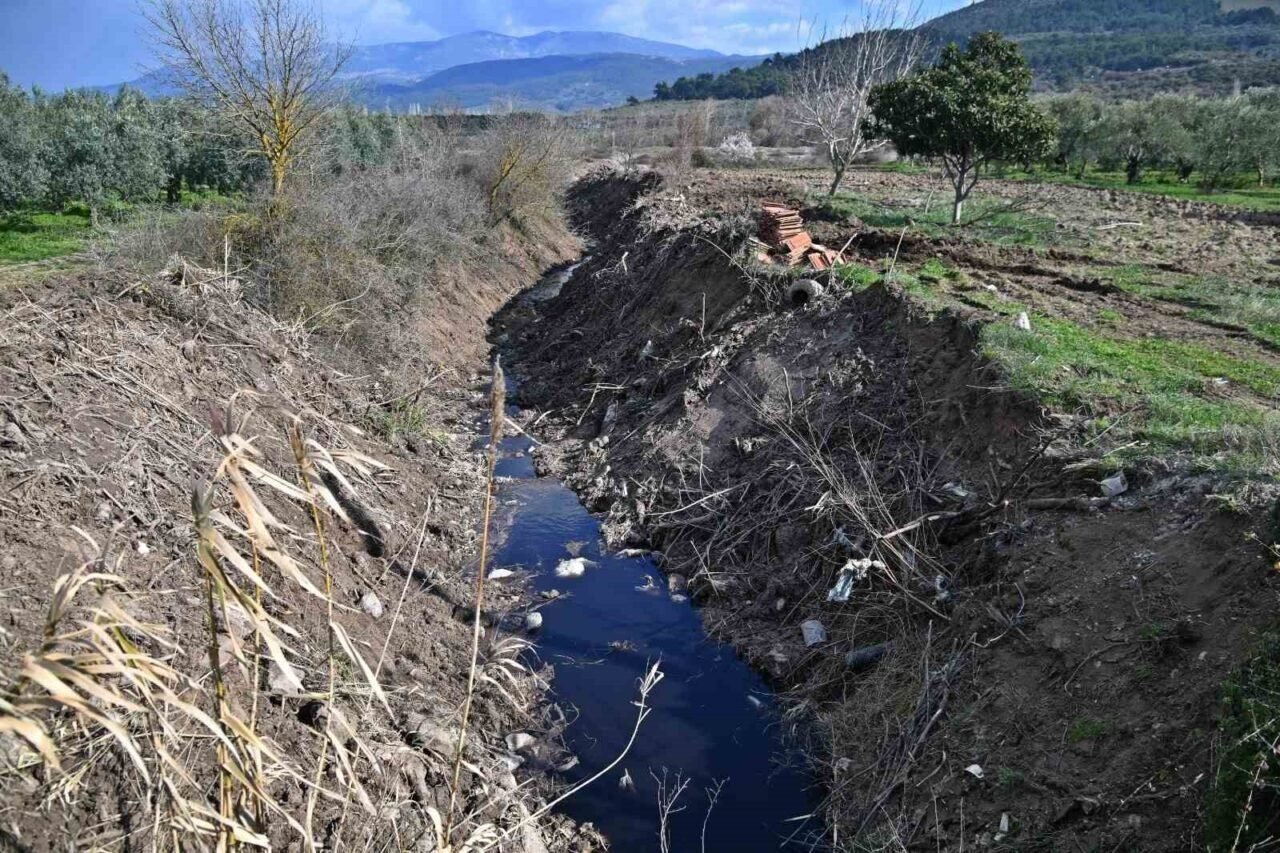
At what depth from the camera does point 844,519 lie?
7688 mm

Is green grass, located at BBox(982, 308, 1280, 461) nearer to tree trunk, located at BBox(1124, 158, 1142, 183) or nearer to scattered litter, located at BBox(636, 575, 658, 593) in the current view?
scattered litter, located at BBox(636, 575, 658, 593)

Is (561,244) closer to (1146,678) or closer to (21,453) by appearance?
(21,453)

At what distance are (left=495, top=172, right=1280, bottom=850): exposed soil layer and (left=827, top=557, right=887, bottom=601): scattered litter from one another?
0.12 feet

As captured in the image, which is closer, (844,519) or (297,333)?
(844,519)

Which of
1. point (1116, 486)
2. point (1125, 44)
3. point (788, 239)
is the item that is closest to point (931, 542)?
point (1116, 486)

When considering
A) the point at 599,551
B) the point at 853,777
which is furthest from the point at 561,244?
the point at 853,777

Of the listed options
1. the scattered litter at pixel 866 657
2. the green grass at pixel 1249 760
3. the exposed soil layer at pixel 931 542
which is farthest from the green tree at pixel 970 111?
the green grass at pixel 1249 760

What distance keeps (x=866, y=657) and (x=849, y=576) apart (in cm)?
76

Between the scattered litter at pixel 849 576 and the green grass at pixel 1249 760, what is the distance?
2.99 m

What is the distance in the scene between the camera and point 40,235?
17719mm

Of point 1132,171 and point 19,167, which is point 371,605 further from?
point 1132,171

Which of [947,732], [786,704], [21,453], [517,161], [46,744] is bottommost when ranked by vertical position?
[786,704]

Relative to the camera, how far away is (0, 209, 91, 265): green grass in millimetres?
15023

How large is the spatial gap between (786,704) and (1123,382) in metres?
4.48
